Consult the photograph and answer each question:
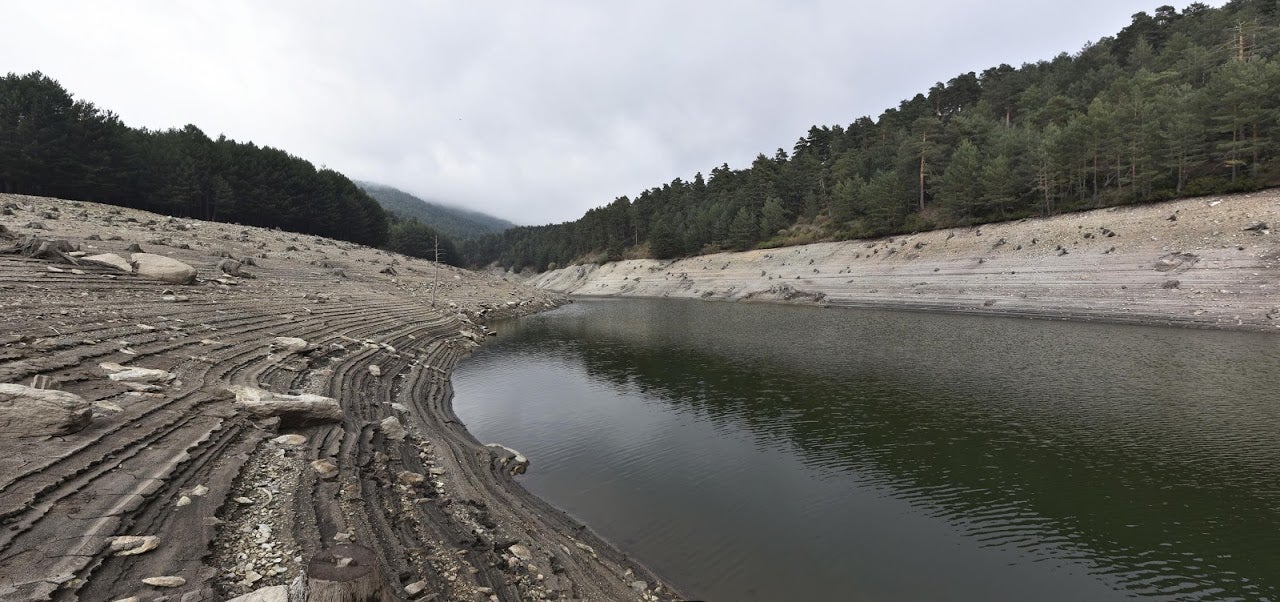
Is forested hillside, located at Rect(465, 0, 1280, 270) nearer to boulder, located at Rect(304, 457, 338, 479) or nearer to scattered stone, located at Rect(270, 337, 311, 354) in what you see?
boulder, located at Rect(304, 457, 338, 479)

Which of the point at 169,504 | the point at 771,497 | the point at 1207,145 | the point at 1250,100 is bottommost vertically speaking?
the point at 771,497

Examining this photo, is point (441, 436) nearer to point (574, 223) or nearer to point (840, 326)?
point (840, 326)

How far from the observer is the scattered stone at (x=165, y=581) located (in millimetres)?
5301

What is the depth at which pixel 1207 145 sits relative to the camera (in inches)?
1911

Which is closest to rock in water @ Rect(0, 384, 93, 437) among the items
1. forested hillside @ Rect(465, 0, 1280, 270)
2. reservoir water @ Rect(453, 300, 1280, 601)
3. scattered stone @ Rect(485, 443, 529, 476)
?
scattered stone @ Rect(485, 443, 529, 476)

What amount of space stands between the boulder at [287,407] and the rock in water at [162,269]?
1774cm

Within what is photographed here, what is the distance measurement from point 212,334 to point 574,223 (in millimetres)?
145524

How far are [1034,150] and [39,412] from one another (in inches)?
3242

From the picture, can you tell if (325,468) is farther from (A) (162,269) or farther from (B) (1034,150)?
(B) (1034,150)

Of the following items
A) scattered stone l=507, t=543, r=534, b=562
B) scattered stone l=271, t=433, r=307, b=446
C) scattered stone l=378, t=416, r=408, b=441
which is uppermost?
scattered stone l=271, t=433, r=307, b=446

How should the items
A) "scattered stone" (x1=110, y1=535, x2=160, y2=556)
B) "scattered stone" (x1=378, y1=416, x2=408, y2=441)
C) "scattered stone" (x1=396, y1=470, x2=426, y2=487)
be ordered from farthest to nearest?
"scattered stone" (x1=378, y1=416, x2=408, y2=441), "scattered stone" (x1=396, y1=470, x2=426, y2=487), "scattered stone" (x1=110, y1=535, x2=160, y2=556)

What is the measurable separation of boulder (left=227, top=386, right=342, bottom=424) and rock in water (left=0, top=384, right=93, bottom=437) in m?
3.04

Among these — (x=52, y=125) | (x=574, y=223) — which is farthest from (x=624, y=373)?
(x=574, y=223)

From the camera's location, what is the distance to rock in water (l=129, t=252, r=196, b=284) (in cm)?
2345
